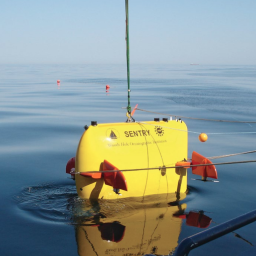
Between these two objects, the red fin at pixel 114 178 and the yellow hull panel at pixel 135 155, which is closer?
the red fin at pixel 114 178

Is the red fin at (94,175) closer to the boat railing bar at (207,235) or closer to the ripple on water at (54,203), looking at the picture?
the ripple on water at (54,203)

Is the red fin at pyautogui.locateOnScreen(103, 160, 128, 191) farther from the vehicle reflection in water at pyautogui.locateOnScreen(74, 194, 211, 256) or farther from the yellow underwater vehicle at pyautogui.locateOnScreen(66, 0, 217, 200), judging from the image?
the vehicle reflection in water at pyautogui.locateOnScreen(74, 194, 211, 256)

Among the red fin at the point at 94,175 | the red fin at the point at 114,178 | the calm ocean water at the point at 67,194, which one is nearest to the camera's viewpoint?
the calm ocean water at the point at 67,194

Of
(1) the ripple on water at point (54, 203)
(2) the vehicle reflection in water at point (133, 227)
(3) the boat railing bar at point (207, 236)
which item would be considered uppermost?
(3) the boat railing bar at point (207, 236)

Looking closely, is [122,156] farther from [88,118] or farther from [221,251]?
[88,118]

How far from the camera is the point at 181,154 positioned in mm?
7637

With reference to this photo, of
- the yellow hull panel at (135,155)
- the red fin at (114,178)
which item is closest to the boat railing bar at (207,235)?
the red fin at (114,178)

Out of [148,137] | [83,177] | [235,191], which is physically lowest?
[235,191]

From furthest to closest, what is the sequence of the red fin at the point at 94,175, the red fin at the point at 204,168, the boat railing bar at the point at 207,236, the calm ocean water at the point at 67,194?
the red fin at the point at 204,168 → the red fin at the point at 94,175 → the calm ocean water at the point at 67,194 → the boat railing bar at the point at 207,236

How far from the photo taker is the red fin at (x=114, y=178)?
6.43m

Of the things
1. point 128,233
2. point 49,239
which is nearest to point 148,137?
point 128,233

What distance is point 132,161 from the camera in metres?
7.09

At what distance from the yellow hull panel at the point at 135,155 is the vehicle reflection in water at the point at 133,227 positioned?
290 millimetres

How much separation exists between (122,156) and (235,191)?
2.67 meters
